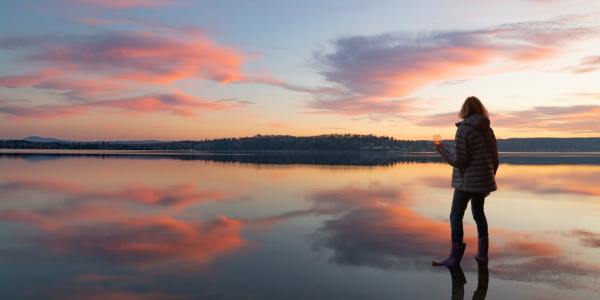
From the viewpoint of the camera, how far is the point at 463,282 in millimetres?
5230

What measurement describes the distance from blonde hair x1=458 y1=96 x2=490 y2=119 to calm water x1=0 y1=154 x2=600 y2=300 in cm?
204

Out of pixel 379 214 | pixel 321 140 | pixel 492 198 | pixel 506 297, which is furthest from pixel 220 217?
pixel 321 140

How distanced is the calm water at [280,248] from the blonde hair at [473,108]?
2.04 m

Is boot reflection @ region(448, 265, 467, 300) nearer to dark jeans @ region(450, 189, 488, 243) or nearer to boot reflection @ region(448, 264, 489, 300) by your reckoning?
boot reflection @ region(448, 264, 489, 300)

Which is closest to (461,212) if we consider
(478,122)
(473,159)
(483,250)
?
(483,250)

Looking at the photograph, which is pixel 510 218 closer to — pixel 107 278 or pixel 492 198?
pixel 492 198

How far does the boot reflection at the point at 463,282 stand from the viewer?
4.76m

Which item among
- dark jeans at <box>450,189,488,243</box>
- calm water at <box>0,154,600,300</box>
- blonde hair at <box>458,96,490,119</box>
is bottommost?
calm water at <box>0,154,600,300</box>

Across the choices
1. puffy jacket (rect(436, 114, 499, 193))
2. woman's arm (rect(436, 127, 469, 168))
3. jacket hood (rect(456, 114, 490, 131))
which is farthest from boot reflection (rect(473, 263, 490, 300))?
jacket hood (rect(456, 114, 490, 131))

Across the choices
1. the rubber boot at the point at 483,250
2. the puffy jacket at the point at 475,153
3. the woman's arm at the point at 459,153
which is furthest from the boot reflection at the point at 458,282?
the woman's arm at the point at 459,153

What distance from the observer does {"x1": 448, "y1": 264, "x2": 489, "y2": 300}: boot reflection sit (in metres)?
4.76

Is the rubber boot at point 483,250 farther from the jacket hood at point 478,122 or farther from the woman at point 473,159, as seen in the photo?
the jacket hood at point 478,122

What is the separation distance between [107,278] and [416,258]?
160 inches

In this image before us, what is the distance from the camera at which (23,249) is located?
21.7 ft
